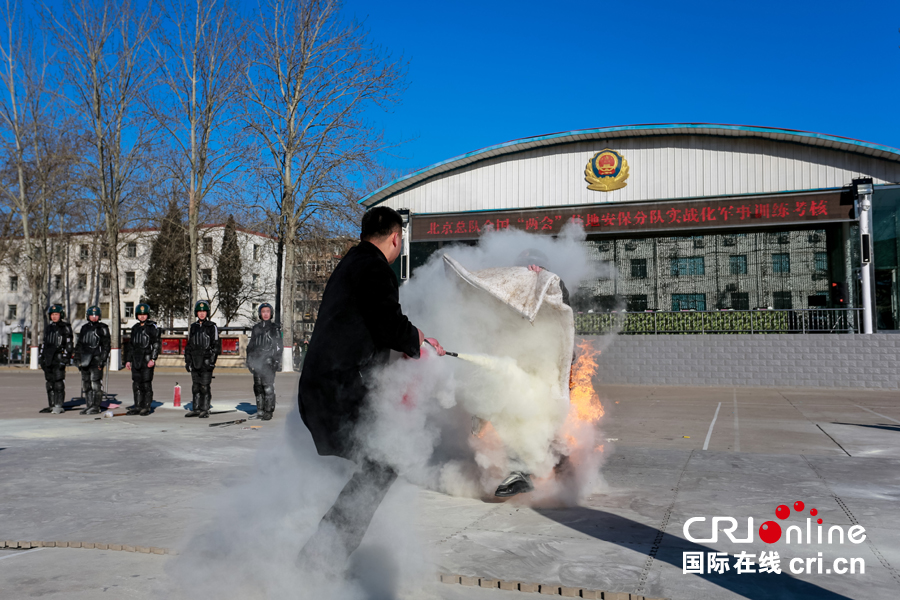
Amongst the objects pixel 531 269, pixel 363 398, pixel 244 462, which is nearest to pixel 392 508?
pixel 363 398

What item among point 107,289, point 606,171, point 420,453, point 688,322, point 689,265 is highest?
point 606,171

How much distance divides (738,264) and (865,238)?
9877 millimetres

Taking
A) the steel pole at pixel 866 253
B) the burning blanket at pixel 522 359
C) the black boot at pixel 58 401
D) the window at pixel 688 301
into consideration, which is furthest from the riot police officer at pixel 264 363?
the window at pixel 688 301

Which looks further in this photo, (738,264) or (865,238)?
(738,264)

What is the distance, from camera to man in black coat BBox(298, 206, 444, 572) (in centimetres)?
291

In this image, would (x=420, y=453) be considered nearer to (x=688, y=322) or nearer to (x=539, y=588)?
(x=539, y=588)

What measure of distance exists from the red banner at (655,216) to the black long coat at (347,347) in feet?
55.7

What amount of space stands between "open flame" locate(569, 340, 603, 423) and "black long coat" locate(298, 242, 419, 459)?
2.64m

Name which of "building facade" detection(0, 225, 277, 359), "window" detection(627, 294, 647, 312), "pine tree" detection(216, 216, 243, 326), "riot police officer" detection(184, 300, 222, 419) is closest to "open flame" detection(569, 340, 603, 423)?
"riot police officer" detection(184, 300, 222, 419)

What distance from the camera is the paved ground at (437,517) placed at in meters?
3.26

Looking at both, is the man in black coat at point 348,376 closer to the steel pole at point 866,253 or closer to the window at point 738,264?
the steel pole at point 866,253

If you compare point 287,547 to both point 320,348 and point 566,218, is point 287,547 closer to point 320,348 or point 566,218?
point 320,348

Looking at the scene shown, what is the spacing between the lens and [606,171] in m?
22.7

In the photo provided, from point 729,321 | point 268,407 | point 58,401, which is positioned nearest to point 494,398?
point 268,407
